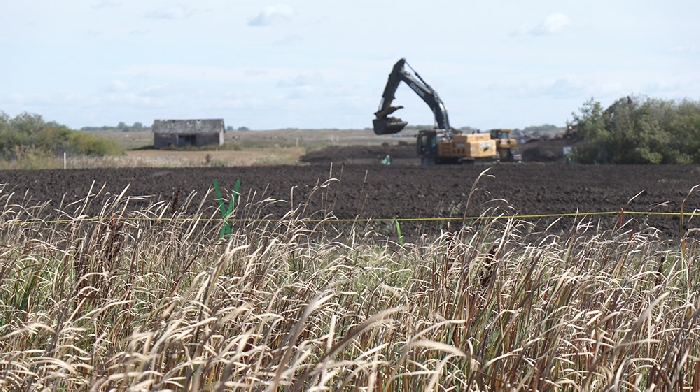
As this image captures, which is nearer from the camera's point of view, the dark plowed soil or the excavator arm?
the dark plowed soil

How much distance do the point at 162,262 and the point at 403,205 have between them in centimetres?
1323

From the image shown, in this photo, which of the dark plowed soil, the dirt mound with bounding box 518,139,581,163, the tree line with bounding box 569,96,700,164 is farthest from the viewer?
the dirt mound with bounding box 518,139,581,163

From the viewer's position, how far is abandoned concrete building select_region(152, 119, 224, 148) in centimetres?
8057

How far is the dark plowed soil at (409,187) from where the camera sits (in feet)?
59.9

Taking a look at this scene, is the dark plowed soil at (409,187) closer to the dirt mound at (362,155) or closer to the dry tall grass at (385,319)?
the dry tall grass at (385,319)

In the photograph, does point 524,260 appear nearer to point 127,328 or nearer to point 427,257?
point 427,257

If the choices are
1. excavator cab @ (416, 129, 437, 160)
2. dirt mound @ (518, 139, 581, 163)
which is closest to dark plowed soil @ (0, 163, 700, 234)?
excavator cab @ (416, 129, 437, 160)

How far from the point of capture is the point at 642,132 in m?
39.7

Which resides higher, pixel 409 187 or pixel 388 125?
pixel 388 125

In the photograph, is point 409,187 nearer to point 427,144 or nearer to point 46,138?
point 427,144

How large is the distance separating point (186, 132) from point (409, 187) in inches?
2370

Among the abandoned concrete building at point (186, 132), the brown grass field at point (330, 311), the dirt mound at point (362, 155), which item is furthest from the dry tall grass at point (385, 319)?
the abandoned concrete building at point (186, 132)

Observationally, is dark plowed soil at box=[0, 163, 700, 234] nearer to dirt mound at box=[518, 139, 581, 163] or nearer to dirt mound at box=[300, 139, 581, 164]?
dirt mound at box=[518, 139, 581, 163]

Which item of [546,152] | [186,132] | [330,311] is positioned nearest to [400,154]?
[546,152]
